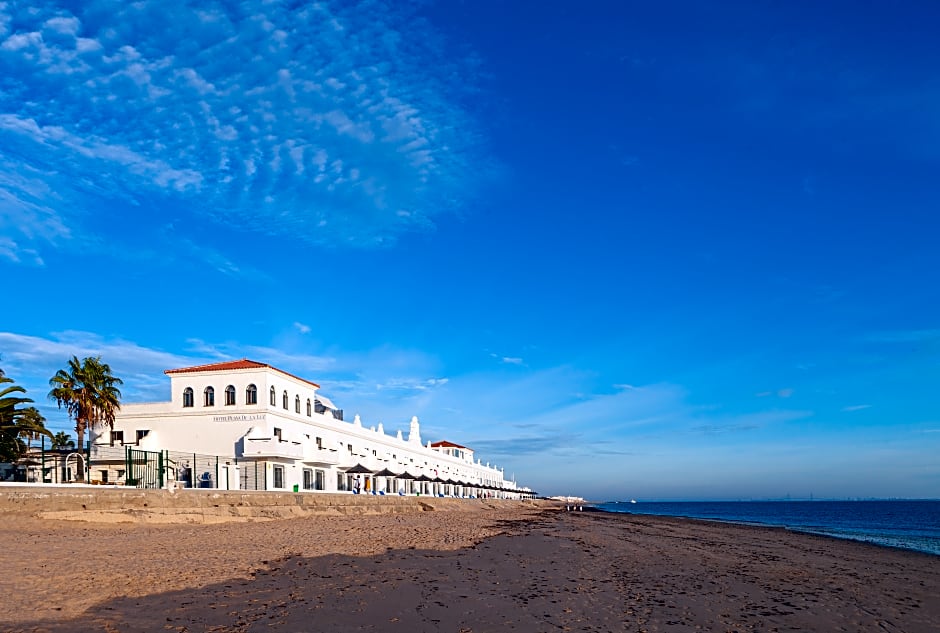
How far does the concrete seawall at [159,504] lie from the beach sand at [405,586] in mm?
1092

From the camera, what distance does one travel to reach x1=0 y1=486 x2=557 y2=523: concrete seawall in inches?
766

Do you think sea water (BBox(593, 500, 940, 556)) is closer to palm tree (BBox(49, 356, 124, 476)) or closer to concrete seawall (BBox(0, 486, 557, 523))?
concrete seawall (BBox(0, 486, 557, 523))

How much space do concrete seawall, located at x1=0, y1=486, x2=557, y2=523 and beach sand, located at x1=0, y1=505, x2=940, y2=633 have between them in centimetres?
109

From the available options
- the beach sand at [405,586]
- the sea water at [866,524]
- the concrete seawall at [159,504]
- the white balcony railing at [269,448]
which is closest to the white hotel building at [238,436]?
the white balcony railing at [269,448]

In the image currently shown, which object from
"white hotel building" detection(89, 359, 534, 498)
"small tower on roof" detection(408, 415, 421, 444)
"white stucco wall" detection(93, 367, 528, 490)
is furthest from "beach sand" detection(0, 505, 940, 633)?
"small tower on roof" detection(408, 415, 421, 444)

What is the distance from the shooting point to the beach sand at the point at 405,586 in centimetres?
902

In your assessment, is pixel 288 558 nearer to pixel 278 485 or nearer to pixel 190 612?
pixel 190 612

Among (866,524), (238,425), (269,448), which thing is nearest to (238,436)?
(238,425)

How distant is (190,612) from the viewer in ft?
29.2

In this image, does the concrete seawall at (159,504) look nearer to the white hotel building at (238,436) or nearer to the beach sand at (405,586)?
the beach sand at (405,586)

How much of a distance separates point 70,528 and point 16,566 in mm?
7640

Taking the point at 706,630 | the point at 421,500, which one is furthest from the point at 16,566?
the point at 421,500

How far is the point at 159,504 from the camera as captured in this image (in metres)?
22.8

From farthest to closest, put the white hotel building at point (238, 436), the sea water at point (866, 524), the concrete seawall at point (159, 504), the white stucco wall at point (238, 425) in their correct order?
the white stucco wall at point (238, 425) → the white hotel building at point (238, 436) → the sea water at point (866, 524) → the concrete seawall at point (159, 504)
